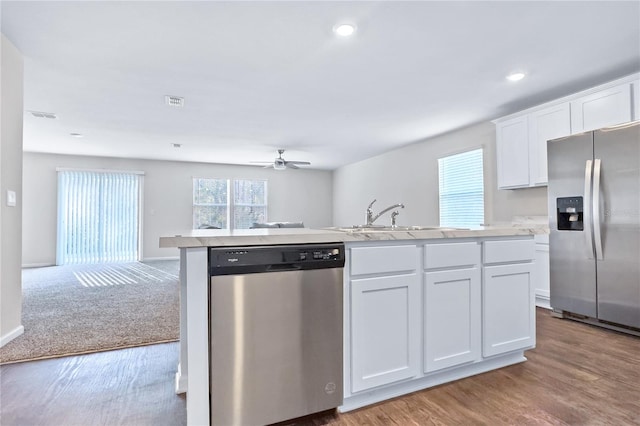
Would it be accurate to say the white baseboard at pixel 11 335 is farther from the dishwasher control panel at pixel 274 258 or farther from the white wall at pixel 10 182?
the dishwasher control panel at pixel 274 258

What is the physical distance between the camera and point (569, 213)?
129 inches

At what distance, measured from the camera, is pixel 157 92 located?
3615mm

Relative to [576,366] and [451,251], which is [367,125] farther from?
[576,366]

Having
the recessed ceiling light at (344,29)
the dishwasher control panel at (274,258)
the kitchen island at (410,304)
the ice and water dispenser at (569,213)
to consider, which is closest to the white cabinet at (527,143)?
the ice and water dispenser at (569,213)

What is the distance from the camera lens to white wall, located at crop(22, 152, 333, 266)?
6910mm

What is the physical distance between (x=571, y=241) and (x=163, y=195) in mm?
7742

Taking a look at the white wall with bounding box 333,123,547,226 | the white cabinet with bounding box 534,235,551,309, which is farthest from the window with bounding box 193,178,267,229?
the white cabinet with bounding box 534,235,551,309

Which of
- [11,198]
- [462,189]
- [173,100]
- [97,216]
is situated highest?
[173,100]

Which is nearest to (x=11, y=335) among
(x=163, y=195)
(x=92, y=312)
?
(x=92, y=312)

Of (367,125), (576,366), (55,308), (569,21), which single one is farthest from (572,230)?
(55,308)

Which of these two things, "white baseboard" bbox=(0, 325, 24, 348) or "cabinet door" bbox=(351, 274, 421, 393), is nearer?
"cabinet door" bbox=(351, 274, 421, 393)

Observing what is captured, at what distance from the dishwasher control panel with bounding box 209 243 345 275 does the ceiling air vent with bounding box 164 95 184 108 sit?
304cm

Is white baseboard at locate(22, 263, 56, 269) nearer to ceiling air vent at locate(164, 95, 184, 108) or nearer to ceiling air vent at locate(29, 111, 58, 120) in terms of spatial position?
ceiling air vent at locate(29, 111, 58, 120)

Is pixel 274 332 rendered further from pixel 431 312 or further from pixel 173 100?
pixel 173 100
